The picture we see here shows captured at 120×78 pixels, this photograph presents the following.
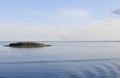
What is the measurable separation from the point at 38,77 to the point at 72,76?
453 cm

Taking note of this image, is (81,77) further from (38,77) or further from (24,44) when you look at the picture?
(24,44)

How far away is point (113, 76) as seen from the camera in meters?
33.4

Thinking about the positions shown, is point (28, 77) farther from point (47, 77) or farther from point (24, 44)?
point (24, 44)

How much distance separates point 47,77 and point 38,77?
1163 mm

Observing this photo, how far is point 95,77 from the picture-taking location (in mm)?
32719

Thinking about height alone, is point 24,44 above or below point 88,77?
above

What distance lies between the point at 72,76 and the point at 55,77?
2.45 metres

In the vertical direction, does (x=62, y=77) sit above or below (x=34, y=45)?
below

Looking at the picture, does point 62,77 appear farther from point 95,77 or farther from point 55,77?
point 95,77

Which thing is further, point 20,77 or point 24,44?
point 24,44

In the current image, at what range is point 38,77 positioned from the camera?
109 ft

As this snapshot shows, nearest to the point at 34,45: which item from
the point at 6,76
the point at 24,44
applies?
the point at 24,44

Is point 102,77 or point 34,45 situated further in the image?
point 34,45

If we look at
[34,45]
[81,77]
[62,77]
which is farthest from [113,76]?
[34,45]
